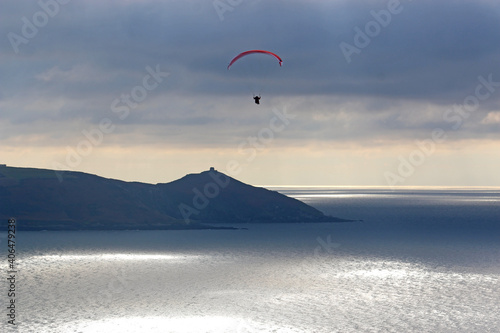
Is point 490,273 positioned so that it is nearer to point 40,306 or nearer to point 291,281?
point 291,281

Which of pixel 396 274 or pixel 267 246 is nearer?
pixel 396 274

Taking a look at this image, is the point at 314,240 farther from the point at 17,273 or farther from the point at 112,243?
the point at 17,273

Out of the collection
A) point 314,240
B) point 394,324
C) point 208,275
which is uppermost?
point 314,240

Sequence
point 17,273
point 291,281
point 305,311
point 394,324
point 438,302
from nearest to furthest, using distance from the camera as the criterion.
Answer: point 394,324, point 305,311, point 438,302, point 291,281, point 17,273

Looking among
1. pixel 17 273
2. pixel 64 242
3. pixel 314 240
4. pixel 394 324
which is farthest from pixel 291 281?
pixel 64 242

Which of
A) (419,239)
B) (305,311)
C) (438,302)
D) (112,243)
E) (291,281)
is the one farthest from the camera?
(419,239)

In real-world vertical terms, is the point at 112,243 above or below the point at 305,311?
above
